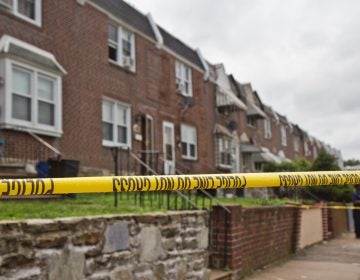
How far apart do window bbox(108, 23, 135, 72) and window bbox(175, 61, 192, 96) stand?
3.80m

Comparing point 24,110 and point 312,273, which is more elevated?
point 24,110

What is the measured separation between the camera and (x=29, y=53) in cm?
1237

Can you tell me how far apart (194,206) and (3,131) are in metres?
6.24

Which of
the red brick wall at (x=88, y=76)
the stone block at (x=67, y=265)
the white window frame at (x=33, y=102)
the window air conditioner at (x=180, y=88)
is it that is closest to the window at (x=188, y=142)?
the window air conditioner at (x=180, y=88)

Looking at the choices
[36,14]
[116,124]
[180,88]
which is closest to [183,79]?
[180,88]

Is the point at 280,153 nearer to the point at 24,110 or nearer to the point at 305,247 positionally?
the point at 305,247

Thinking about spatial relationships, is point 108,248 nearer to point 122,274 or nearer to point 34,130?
point 122,274

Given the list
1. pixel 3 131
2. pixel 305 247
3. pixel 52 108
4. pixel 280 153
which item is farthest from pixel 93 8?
pixel 280 153

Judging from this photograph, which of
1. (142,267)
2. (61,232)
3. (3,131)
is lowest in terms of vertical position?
(142,267)

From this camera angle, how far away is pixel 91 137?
14.5m

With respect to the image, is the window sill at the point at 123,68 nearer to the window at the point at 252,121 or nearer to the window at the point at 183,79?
the window at the point at 183,79

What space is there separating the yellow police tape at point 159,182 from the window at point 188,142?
17.0 m

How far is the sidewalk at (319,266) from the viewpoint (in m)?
7.97

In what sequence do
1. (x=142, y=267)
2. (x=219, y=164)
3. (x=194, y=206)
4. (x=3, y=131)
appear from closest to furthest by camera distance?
(x=142, y=267), (x=194, y=206), (x=3, y=131), (x=219, y=164)
